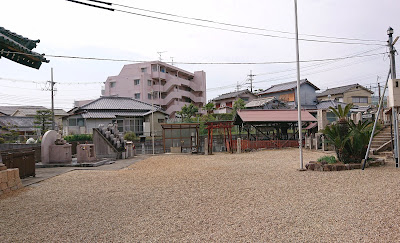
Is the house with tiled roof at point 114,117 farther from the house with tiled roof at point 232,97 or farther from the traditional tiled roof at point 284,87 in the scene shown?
the traditional tiled roof at point 284,87

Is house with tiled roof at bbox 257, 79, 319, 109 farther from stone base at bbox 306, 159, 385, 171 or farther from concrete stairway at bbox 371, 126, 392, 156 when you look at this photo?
stone base at bbox 306, 159, 385, 171

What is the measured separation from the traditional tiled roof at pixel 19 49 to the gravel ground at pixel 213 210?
3380 millimetres

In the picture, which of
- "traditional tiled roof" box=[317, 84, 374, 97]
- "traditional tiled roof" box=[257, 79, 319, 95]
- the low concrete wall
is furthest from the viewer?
"traditional tiled roof" box=[317, 84, 374, 97]

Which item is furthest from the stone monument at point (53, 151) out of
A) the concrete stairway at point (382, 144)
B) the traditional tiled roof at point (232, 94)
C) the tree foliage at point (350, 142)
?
the traditional tiled roof at point (232, 94)

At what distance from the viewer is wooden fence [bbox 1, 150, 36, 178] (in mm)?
9508

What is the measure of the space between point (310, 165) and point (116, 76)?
133 feet

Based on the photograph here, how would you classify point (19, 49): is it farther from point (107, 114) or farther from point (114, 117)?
point (107, 114)

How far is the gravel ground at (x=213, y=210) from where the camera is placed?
459 cm

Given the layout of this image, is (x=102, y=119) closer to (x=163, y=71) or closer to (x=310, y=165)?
(x=163, y=71)

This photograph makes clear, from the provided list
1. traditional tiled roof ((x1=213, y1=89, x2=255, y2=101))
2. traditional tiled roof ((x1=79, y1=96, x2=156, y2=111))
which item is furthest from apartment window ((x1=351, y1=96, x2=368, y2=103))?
traditional tiled roof ((x1=79, y1=96, x2=156, y2=111))

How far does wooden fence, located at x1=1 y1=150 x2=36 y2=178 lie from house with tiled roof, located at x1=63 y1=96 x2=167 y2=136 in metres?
19.6

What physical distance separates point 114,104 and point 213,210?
3119 cm

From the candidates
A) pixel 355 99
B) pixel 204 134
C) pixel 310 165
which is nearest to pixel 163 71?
pixel 204 134

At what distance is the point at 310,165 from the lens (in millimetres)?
10922
